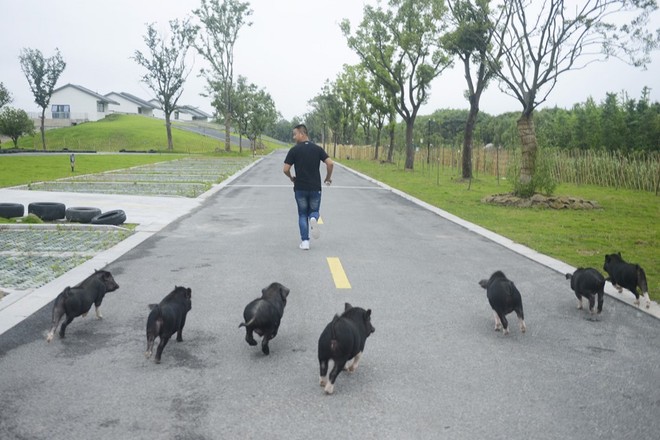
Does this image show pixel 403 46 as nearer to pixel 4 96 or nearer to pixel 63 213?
pixel 63 213

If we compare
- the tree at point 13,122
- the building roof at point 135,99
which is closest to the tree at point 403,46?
the tree at point 13,122

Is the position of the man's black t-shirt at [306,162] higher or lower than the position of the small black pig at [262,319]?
higher

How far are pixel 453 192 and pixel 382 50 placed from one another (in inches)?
934

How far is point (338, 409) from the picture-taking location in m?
3.80

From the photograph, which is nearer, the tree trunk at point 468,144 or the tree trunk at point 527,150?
the tree trunk at point 527,150

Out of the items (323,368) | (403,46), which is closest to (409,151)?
(403,46)

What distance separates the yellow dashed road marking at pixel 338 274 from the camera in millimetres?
7256

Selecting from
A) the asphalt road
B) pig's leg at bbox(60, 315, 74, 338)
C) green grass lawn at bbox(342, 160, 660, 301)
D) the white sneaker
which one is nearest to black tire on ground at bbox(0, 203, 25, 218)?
the asphalt road

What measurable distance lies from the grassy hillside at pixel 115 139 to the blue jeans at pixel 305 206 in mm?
68198

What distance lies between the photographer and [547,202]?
18156mm

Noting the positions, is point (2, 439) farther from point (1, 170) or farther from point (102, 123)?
point (102, 123)

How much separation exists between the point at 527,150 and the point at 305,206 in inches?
477

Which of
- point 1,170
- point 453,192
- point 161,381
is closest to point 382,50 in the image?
point 453,192

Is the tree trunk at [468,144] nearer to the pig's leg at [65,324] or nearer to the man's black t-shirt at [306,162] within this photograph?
the man's black t-shirt at [306,162]
